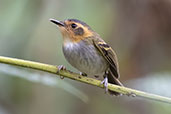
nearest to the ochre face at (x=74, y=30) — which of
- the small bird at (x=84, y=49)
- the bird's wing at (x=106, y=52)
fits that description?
the small bird at (x=84, y=49)

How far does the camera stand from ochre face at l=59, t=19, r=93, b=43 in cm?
362

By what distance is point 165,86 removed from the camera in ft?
8.57

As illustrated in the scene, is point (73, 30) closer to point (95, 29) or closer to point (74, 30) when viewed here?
point (74, 30)

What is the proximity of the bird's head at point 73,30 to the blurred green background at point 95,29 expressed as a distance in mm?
180

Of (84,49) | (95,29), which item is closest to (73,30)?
(84,49)

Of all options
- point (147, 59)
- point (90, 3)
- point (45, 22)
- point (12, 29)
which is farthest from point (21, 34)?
point (147, 59)

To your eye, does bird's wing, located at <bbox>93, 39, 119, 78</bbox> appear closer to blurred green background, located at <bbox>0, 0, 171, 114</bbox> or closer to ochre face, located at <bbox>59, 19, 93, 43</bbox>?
ochre face, located at <bbox>59, 19, 93, 43</bbox>

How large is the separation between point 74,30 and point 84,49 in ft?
0.80

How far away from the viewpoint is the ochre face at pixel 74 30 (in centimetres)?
362

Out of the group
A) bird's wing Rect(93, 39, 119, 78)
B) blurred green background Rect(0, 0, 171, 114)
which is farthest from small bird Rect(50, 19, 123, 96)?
blurred green background Rect(0, 0, 171, 114)

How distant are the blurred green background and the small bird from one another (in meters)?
0.22

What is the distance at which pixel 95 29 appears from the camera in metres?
4.45

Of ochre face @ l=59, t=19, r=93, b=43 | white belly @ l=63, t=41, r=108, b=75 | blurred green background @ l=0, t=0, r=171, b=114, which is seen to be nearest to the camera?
white belly @ l=63, t=41, r=108, b=75

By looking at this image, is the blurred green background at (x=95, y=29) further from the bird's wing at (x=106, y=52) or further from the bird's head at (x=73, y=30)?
the bird's wing at (x=106, y=52)
